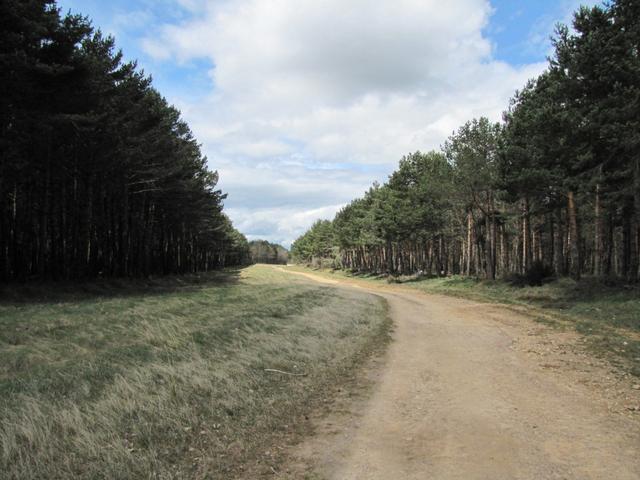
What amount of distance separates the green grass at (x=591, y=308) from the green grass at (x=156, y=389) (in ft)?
20.1

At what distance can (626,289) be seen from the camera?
64.4 ft

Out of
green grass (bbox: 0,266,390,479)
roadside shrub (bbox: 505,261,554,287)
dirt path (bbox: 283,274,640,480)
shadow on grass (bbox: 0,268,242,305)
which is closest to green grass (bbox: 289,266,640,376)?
roadside shrub (bbox: 505,261,554,287)

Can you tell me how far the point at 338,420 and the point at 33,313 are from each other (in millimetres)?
13082

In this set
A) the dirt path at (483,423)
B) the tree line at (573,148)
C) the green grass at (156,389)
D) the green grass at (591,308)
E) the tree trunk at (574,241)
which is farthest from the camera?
the tree trunk at (574,241)

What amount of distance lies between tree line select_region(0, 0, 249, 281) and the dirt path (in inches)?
686

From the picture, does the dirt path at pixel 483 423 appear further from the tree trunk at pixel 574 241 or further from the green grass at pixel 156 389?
the tree trunk at pixel 574 241

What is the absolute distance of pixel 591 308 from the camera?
715 inches

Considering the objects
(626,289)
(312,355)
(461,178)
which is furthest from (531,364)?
(461,178)

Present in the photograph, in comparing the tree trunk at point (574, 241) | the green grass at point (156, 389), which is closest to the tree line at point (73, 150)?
the green grass at point (156, 389)

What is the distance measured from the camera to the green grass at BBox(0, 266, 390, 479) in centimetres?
463

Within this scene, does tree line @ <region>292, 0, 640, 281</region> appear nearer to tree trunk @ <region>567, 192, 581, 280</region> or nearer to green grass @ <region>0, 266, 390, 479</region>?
tree trunk @ <region>567, 192, 581, 280</region>

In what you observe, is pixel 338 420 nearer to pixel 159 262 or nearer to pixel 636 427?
pixel 636 427

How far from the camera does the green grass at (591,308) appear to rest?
11.4 metres

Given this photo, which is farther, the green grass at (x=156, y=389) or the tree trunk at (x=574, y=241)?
the tree trunk at (x=574, y=241)
